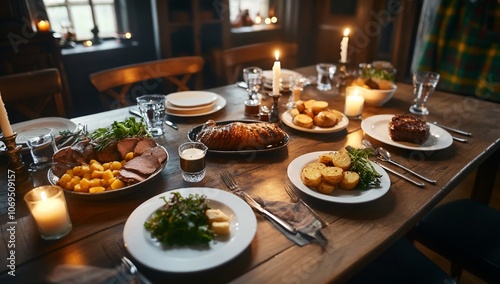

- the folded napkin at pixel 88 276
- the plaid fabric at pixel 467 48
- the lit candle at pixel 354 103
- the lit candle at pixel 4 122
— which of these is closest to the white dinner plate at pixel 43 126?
the lit candle at pixel 4 122

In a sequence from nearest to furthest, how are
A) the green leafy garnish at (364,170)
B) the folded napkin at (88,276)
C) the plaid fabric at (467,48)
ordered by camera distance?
the folded napkin at (88,276) < the green leafy garnish at (364,170) < the plaid fabric at (467,48)

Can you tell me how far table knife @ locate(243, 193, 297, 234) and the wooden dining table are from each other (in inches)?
0.9

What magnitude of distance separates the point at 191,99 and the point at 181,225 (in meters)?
1.03

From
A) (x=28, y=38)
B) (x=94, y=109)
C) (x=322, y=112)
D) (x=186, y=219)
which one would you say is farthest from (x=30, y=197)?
(x=94, y=109)

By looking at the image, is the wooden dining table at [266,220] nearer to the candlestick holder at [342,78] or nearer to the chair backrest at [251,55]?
the candlestick holder at [342,78]

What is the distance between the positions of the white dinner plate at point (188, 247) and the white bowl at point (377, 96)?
3.64ft

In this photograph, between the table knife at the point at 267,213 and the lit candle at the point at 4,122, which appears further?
the lit candle at the point at 4,122

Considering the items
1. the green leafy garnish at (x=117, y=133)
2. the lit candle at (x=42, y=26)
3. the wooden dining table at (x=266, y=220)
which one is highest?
the lit candle at (x=42, y=26)

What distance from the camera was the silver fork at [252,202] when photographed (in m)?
0.91

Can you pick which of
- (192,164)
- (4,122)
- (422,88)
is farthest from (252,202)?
(422,88)

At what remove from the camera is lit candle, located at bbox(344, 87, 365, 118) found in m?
1.63

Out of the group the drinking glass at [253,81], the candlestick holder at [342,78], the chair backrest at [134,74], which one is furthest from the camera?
the candlestick holder at [342,78]

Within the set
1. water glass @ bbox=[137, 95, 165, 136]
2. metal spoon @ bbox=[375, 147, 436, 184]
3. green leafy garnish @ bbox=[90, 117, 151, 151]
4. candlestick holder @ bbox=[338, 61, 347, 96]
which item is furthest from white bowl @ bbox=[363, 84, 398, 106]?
green leafy garnish @ bbox=[90, 117, 151, 151]

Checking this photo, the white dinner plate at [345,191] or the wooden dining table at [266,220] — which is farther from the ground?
the white dinner plate at [345,191]
